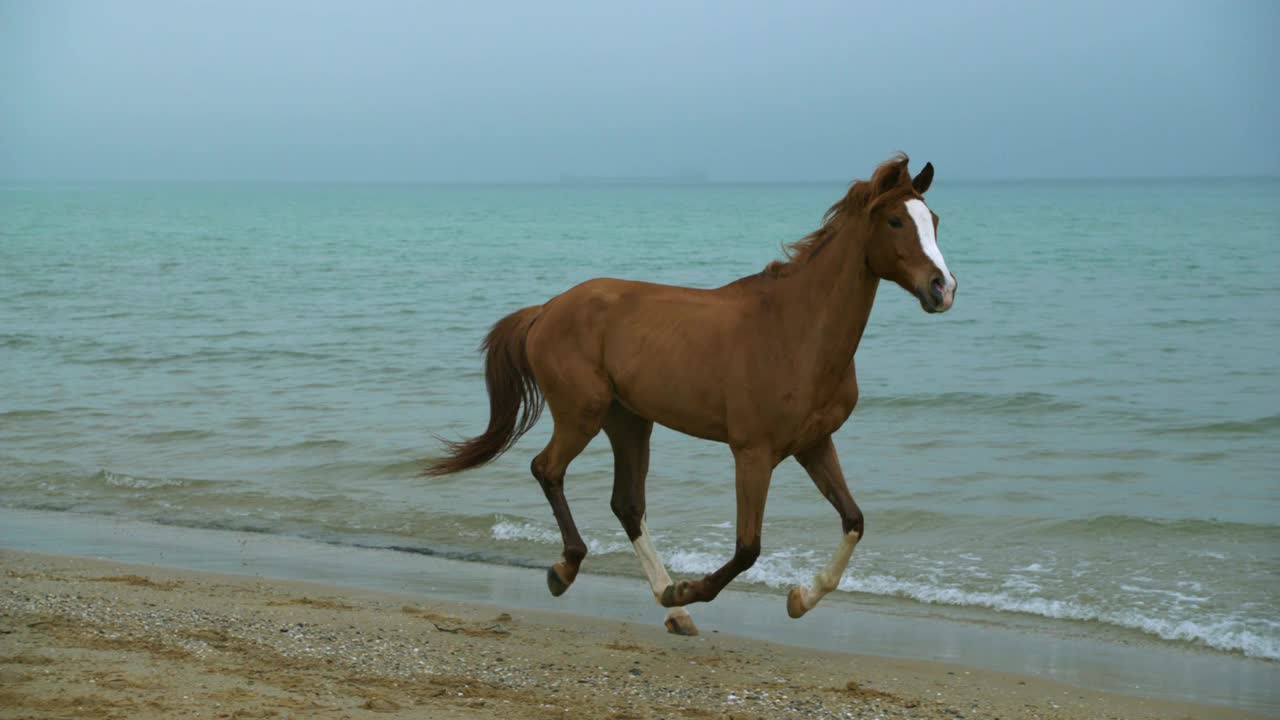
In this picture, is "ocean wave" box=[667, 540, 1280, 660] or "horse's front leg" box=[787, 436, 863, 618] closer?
"horse's front leg" box=[787, 436, 863, 618]

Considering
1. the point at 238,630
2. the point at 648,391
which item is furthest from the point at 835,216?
the point at 238,630

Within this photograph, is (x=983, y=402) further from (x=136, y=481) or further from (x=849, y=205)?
(x=849, y=205)

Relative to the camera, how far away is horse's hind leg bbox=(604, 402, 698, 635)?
639 centimetres

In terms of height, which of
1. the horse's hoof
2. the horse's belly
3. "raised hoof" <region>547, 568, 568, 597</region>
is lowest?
"raised hoof" <region>547, 568, 568, 597</region>

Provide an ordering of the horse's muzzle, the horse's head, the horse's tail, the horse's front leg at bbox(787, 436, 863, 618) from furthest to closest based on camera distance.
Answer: the horse's tail → the horse's front leg at bbox(787, 436, 863, 618) → the horse's head → the horse's muzzle

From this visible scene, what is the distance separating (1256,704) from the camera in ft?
18.3

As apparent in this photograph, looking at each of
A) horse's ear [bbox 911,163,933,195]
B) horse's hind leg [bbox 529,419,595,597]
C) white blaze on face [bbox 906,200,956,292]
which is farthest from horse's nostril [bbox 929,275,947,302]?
horse's hind leg [bbox 529,419,595,597]

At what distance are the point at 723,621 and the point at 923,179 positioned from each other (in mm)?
2645

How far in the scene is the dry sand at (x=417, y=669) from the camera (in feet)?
16.3

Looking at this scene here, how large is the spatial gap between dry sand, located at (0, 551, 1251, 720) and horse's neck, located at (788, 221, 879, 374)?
4.58ft

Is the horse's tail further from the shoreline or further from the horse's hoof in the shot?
the horse's hoof

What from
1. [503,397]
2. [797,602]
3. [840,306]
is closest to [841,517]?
[797,602]

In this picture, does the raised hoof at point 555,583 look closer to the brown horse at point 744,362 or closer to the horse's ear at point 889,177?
the brown horse at point 744,362

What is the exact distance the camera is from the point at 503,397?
23.2ft
